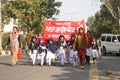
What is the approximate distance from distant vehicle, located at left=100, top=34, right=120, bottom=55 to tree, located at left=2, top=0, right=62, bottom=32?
17833 millimetres

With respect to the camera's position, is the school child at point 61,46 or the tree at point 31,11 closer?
the school child at point 61,46

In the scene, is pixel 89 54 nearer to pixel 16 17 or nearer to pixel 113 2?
pixel 16 17

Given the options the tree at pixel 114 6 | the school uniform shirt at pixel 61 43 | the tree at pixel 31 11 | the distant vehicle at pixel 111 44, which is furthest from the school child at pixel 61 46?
the tree at pixel 114 6

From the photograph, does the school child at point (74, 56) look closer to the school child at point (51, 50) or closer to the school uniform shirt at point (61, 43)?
the school uniform shirt at point (61, 43)

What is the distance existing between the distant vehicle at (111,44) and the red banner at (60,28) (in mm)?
13842

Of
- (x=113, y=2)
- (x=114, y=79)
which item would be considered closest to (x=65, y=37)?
(x=114, y=79)

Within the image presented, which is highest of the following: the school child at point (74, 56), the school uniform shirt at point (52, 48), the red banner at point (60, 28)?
the red banner at point (60, 28)

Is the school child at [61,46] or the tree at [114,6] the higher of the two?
the tree at [114,6]

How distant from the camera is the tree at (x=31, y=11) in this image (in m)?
54.9

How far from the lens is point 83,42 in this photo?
Answer: 64.0ft

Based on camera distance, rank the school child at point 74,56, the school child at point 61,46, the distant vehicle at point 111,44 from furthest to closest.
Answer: the distant vehicle at point 111,44 → the school child at point 74,56 → the school child at point 61,46

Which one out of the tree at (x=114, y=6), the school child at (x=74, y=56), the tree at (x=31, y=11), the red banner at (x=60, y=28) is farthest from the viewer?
the tree at (x=114, y=6)

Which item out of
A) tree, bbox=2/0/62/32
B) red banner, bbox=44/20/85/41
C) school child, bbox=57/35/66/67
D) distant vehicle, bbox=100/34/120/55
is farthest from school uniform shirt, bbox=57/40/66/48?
tree, bbox=2/0/62/32

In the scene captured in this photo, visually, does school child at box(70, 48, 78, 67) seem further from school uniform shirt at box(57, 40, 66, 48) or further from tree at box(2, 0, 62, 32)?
tree at box(2, 0, 62, 32)
